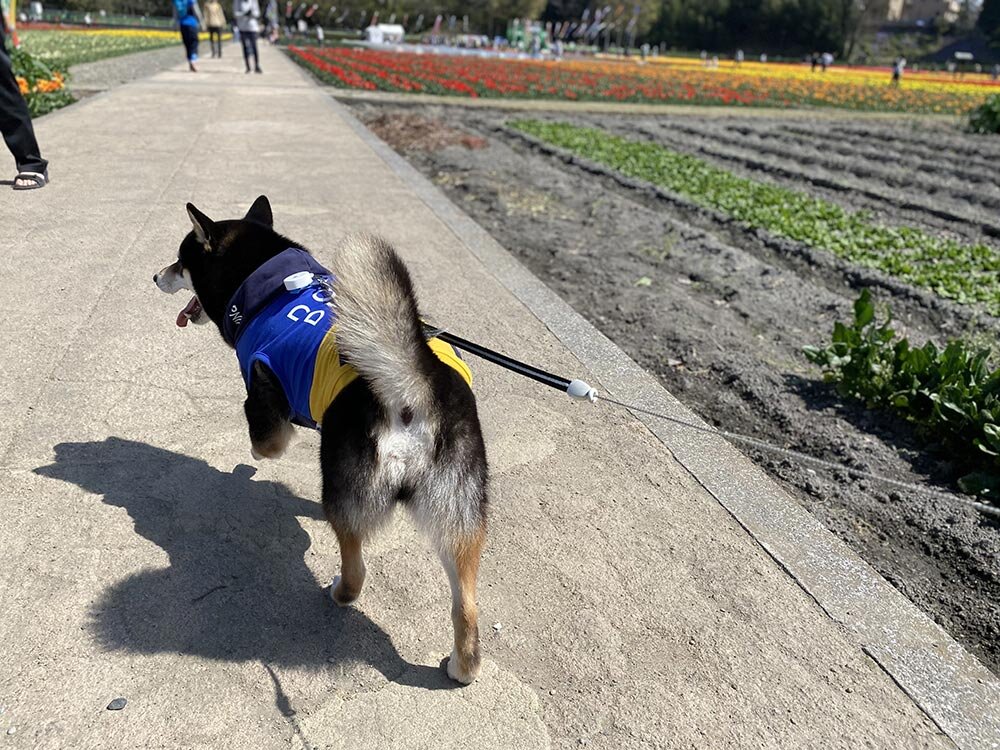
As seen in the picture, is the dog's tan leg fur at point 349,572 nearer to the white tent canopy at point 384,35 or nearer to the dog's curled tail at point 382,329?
the dog's curled tail at point 382,329

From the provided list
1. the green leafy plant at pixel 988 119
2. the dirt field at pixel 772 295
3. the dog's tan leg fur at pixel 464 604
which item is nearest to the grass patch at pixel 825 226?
the dirt field at pixel 772 295

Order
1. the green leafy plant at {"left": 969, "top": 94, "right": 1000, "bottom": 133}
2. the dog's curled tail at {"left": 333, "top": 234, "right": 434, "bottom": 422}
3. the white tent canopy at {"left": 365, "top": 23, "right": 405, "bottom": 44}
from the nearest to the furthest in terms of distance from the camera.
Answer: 1. the dog's curled tail at {"left": 333, "top": 234, "right": 434, "bottom": 422}
2. the green leafy plant at {"left": 969, "top": 94, "right": 1000, "bottom": 133}
3. the white tent canopy at {"left": 365, "top": 23, "right": 405, "bottom": 44}

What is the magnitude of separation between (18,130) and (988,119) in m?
22.0

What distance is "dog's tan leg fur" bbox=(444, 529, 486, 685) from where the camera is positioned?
2334 millimetres

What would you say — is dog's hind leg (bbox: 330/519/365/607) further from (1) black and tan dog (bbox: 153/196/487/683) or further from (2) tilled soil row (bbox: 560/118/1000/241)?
(2) tilled soil row (bbox: 560/118/1000/241)

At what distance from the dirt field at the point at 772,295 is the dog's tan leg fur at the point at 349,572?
84.3 inches

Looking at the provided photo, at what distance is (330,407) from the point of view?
2.43 meters

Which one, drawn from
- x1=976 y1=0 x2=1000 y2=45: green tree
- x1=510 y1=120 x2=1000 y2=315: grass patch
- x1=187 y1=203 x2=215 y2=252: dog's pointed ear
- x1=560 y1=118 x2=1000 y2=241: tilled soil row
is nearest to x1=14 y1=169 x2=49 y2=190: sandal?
x1=187 y1=203 x2=215 y2=252: dog's pointed ear

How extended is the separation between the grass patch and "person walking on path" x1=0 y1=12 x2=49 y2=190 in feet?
24.9

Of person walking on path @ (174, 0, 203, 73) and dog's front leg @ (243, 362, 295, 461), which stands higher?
person walking on path @ (174, 0, 203, 73)

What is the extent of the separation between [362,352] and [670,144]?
1467 centimetres

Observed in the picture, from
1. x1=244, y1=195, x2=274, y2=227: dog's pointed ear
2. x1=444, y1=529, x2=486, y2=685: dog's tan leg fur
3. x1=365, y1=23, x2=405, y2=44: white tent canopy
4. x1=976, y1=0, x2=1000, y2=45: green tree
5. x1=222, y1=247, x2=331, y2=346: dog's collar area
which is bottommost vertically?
x1=444, y1=529, x2=486, y2=685: dog's tan leg fur

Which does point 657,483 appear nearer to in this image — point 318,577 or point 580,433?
point 580,433

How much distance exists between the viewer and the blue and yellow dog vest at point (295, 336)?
2.54m
